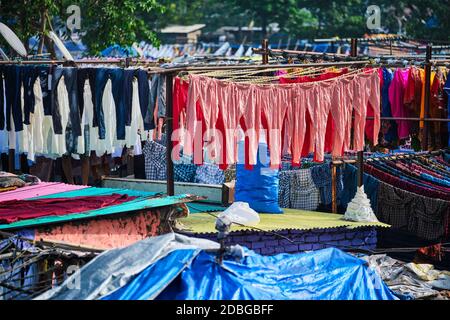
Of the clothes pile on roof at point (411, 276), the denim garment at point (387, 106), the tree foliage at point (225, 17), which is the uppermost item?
the tree foliage at point (225, 17)

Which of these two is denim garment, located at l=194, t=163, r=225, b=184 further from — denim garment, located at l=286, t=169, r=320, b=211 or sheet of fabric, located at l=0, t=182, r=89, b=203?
sheet of fabric, located at l=0, t=182, r=89, b=203

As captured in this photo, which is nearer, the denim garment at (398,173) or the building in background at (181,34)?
the denim garment at (398,173)

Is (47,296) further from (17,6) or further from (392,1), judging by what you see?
(392,1)

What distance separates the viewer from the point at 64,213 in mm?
10992

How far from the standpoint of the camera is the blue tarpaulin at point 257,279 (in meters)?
7.45

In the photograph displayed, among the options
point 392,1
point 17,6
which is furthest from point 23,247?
point 392,1

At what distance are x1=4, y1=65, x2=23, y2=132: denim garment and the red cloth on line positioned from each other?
2.86m

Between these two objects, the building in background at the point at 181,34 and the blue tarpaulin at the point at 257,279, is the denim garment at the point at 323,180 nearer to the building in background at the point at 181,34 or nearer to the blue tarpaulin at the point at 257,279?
the blue tarpaulin at the point at 257,279

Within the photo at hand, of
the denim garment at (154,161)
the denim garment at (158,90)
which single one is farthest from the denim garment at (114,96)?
the denim garment at (154,161)

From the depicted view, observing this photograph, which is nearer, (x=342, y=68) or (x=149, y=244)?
(x=149, y=244)

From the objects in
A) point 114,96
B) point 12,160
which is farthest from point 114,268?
point 12,160

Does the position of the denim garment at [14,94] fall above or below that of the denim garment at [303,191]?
above

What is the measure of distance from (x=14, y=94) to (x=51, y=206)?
3276 mm
